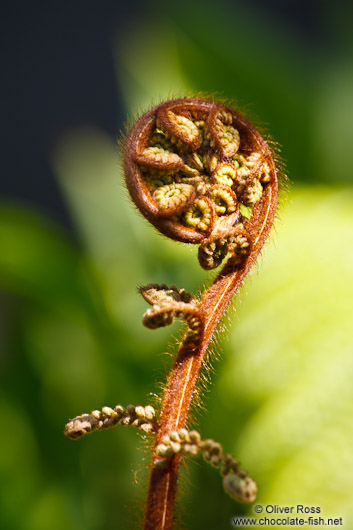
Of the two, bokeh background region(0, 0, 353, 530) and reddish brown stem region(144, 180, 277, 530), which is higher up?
bokeh background region(0, 0, 353, 530)

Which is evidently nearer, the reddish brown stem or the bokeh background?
the reddish brown stem

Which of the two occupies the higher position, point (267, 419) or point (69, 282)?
point (69, 282)

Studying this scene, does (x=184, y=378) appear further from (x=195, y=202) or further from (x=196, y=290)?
(x=196, y=290)

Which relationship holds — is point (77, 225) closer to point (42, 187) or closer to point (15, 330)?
point (15, 330)

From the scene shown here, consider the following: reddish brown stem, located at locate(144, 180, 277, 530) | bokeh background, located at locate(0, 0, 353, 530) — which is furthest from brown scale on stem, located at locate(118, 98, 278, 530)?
bokeh background, located at locate(0, 0, 353, 530)

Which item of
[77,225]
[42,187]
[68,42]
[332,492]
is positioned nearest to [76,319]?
[77,225]

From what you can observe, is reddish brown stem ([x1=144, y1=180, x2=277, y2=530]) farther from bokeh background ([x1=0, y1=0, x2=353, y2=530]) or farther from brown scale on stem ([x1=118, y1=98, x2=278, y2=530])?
bokeh background ([x1=0, y1=0, x2=353, y2=530])

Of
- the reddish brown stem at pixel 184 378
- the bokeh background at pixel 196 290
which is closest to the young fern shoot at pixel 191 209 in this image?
the reddish brown stem at pixel 184 378
